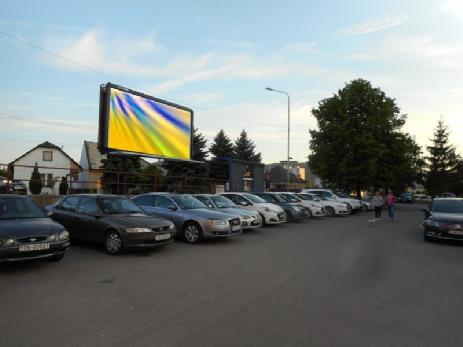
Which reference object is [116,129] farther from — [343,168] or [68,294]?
[343,168]

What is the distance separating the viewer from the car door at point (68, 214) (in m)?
10.3

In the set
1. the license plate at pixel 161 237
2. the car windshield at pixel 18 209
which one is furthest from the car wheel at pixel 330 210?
the car windshield at pixel 18 209

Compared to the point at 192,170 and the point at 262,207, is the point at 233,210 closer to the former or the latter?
the point at 262,207

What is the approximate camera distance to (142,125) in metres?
20.9

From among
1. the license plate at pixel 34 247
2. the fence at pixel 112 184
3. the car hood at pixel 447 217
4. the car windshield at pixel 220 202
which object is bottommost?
the license plate at pixel 34 247

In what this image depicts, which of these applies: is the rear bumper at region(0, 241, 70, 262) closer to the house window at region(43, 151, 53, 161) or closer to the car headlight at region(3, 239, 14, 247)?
the car headlight at region(3, 239, 14, 247)

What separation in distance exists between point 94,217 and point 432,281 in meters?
7.53

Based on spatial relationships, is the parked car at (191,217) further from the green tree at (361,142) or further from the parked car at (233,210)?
the green tree at (361,142)

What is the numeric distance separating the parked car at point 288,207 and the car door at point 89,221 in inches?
410

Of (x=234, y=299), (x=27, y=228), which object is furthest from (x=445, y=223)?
(x=27, y=228)

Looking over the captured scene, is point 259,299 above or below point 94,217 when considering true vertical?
below

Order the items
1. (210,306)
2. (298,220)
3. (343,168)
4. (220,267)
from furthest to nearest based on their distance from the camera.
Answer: (343,168), (298,220), (220,267), (210,306)

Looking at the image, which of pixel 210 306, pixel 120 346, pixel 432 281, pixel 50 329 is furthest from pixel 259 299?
pixel 432 281

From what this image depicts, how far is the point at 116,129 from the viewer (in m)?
19.2
